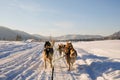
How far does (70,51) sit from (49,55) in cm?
142

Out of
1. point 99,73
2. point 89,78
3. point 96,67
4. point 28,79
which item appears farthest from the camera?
point 96,67

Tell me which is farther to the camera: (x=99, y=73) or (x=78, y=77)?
(x=99, y=73)

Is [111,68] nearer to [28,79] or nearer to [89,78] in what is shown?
[89,78]

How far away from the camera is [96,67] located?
14.1 metres

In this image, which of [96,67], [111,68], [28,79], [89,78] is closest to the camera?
[28,79]

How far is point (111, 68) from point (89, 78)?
2779mm

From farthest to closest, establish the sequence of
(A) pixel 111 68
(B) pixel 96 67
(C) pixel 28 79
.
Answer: (B) pixel 96 67
(A) pixel 111 68
(C) pixel 28 79

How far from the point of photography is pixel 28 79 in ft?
32.7

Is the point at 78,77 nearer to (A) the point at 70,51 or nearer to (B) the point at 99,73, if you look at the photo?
(B) the point at 99,73

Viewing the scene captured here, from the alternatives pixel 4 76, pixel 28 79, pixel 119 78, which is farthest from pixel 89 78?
pixel 4 76

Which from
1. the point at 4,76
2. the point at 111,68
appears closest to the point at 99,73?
the point at 111,68

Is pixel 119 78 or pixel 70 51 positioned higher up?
pixel 70 51

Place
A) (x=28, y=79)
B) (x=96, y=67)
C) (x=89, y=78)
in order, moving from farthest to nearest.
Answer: (x=96, y=67)
(x=89, y=78)
(x=28, y=79)

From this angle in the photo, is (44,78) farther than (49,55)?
No
